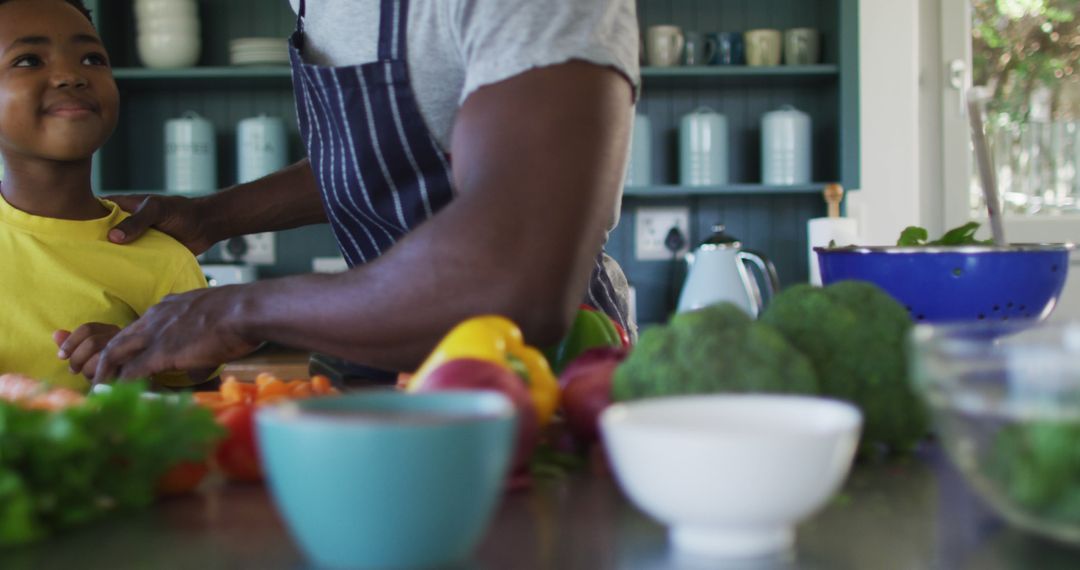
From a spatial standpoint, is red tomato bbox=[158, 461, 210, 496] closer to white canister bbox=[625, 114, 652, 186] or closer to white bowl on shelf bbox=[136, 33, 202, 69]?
white canister bbox=[625, 114, 652, 186]

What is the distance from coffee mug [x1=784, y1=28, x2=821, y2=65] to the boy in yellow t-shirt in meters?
1.95

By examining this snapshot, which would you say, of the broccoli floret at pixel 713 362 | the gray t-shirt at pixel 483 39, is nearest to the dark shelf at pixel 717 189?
the gray t-shirt at pixel 483 39

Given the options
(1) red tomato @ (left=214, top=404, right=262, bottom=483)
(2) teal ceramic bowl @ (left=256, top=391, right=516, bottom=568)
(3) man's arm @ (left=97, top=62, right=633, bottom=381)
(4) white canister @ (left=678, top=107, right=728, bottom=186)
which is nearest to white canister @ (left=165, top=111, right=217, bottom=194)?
(4) white canister @ (left=678, top=107, right=728, bottom=186)

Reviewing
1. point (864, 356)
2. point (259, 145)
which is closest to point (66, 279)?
point (864, 356)

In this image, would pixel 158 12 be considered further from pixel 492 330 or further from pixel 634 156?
pixel 492 330

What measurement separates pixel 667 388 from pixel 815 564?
15 centimetres

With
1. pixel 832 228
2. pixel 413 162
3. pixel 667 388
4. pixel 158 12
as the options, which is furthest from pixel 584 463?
pixel 158 12

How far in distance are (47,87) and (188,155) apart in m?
1.49

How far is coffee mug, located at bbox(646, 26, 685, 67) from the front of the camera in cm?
290

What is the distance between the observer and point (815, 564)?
47 centimetres

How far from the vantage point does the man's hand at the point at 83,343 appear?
115 centimetres

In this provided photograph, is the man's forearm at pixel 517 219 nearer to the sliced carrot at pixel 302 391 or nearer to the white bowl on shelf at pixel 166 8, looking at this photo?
the sliced carrot at pixel 302 391

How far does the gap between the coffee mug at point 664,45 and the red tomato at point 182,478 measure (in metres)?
2.46

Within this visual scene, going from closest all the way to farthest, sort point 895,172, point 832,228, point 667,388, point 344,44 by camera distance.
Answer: point 667,388
point 344,44
point 832,228
point 895,172
